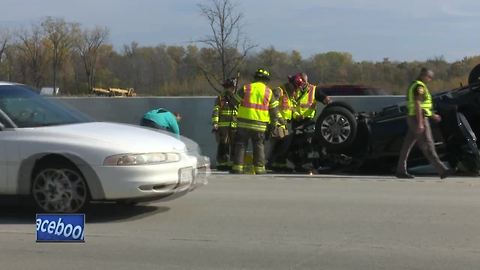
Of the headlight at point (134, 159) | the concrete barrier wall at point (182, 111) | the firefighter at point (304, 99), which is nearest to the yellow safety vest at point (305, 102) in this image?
the firefighter at point (304, 99)

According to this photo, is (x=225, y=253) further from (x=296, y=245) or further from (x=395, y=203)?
(x=395, y=203)

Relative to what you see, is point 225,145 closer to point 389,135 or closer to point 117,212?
point 389,135

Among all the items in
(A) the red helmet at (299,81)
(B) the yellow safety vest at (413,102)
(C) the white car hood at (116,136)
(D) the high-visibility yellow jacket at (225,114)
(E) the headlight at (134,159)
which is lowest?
(E) the headlight at (134,159)

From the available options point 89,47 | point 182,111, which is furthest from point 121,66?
point 182,111

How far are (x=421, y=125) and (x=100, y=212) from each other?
533cm

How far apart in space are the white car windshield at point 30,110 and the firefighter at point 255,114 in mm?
3935

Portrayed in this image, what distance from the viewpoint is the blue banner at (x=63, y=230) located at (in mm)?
6332

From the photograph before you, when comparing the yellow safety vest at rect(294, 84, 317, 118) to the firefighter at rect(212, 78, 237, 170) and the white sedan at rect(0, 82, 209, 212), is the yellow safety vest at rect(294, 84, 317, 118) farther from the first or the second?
the white sedan at rect(0, 82, 209, 212)

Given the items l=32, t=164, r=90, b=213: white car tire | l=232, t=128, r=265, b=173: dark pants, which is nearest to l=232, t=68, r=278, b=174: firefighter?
l=232, t=128, r=265, b=173: dark pants

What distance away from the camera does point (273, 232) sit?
22.0 feet

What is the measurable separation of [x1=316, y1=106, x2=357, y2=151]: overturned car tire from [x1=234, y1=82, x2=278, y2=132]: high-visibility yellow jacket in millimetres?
896

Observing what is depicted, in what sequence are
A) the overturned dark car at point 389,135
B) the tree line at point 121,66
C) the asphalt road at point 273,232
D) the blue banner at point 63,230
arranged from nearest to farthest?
the asphalt road at point 273,232
the blue banner at point 63,230
the overturned dark car at point 389,135
the tree line at point 121,66

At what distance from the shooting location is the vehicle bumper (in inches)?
272

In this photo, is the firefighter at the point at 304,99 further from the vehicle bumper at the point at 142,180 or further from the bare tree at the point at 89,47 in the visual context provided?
the bare tree at the point at 89,47
